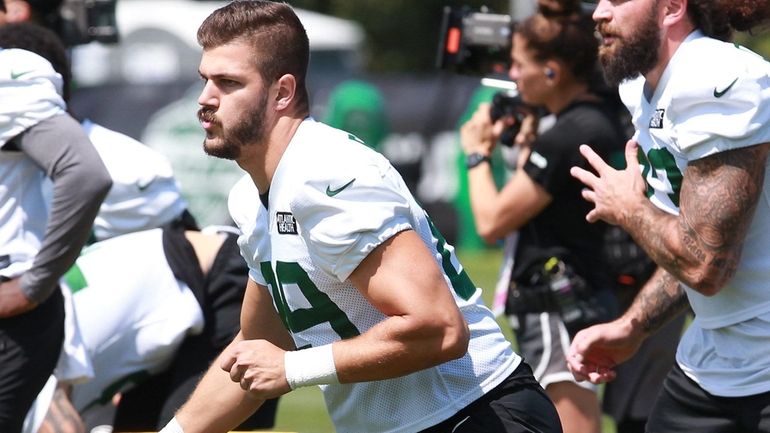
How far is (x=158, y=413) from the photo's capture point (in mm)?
5723

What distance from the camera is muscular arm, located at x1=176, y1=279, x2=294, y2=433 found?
391 centimetres

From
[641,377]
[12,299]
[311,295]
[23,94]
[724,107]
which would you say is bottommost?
[641,377]

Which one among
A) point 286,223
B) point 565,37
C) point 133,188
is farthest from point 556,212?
point 286,223

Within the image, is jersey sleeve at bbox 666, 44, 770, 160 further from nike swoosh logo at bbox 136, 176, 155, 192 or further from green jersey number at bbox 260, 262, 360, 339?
nike swoosh logo at bbox 136, 176, 155, 192

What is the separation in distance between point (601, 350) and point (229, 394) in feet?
3.76

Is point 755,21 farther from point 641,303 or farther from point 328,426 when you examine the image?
point 328,426

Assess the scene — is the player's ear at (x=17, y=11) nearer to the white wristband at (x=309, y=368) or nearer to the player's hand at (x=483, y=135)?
the player's hand at (x=483, y=135)

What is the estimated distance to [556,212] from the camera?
5871mm

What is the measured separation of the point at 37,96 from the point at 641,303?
6.72 feet

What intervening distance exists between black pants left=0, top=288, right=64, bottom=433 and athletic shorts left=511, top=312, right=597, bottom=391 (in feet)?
6.43

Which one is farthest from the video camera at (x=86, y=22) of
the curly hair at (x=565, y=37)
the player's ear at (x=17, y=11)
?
the curly hair at (x=565, y=37)

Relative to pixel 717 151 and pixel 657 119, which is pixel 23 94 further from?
pixel 717 151

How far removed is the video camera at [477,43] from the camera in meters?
6.47

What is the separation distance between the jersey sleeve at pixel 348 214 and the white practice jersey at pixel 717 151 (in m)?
0.83
